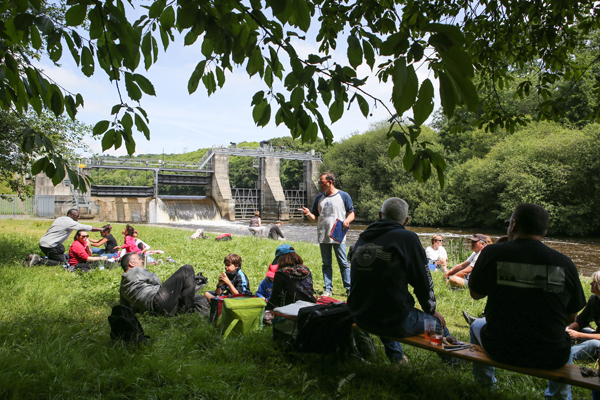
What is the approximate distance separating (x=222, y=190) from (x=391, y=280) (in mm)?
32296

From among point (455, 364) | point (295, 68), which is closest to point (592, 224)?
point (455, 364)

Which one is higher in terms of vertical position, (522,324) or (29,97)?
(29,97)

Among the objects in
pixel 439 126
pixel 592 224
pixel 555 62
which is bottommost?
pixel 592 224

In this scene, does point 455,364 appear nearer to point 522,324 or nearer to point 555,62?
point 522,324

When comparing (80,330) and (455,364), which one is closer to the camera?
(455,364)

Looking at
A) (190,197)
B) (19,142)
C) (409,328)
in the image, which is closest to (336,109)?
(409,328)

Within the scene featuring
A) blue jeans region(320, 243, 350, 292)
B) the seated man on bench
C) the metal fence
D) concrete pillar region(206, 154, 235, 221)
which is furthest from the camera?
concrete pillar region(206, 154, 235, 221)

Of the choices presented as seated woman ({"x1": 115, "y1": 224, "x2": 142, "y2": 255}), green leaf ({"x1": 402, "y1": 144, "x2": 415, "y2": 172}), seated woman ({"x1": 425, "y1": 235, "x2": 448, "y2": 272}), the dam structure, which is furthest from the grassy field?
the dam structure

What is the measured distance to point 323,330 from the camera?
2789 mm

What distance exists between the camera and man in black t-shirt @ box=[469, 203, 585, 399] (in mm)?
2025

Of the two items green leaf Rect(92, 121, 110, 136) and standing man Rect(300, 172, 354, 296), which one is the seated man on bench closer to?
green leaf Rect(92, 121, 110, 136)

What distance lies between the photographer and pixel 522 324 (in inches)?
82.0

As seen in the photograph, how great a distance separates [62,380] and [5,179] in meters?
8.52

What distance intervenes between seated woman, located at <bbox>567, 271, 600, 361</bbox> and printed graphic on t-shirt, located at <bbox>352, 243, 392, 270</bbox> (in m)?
1.94
